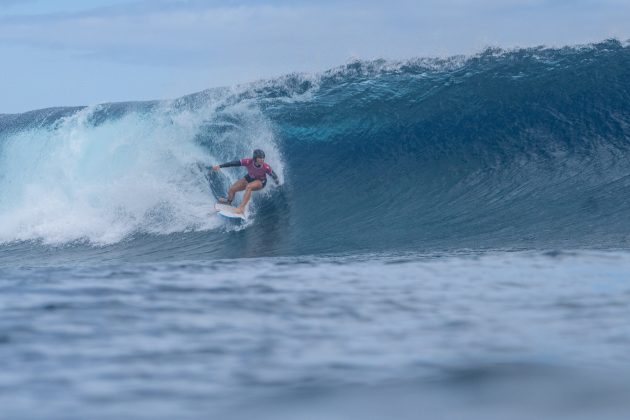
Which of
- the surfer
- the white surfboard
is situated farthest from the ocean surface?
the surfer

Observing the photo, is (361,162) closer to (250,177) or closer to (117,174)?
(250,177)

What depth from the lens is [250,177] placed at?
42.0ft

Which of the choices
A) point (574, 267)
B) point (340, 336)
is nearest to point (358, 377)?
point (340, 336)

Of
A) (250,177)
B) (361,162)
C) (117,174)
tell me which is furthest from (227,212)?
(117,174)

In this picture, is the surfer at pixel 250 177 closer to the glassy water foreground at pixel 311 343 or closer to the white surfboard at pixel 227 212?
the white surfboard at pixel 227 212

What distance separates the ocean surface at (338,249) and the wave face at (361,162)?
0.05 metres

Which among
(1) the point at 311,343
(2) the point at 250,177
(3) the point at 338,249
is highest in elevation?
(2) the point at 250,177

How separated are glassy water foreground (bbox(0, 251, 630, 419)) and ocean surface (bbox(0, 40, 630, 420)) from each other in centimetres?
1

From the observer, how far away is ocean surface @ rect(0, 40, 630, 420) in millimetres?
2752

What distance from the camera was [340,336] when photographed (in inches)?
136

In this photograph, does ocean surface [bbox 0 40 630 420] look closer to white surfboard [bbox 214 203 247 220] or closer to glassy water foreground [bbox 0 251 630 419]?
glassy water foreground [bbox 0 251 630 419]

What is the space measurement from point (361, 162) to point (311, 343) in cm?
1159

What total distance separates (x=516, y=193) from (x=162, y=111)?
790cm

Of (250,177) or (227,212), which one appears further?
(250,177)
